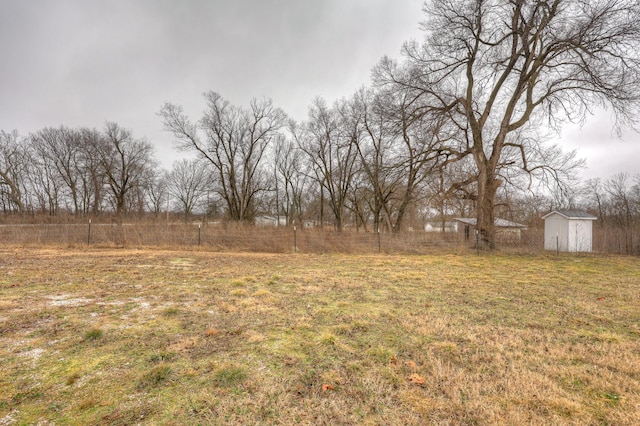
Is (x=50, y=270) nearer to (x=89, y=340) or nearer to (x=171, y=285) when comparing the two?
(x=171, y=285)

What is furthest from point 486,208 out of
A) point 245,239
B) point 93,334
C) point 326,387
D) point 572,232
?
point 93,334

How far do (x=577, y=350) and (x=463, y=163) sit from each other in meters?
20.5

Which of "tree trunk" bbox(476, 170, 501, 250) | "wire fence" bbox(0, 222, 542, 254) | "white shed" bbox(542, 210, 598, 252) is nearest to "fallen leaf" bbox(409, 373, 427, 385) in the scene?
"wire fence" bbox(0, 222, 542, 254)

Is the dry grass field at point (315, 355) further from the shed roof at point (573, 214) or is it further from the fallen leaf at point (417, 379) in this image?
the shed roof at point (573, 214)

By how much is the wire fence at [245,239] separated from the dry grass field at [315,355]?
8472 millimetres

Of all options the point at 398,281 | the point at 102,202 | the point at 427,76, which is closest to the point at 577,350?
the point at 398,281

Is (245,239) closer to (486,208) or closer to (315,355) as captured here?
(486,208)

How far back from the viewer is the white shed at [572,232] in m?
15.8

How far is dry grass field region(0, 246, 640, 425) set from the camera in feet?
7.18

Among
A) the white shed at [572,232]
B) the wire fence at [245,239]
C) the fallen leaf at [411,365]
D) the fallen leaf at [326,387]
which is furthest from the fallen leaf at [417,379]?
the white shed at [572,232]

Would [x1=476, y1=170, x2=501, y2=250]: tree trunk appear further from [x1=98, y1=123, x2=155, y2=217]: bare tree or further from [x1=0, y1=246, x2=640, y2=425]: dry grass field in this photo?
[x1=98, y1=123, x2=155, y2=217]: bare tree

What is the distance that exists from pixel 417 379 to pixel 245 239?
13537 mm

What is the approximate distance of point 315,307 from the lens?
4.95 metres

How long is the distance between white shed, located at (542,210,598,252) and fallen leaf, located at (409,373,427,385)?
679 inches
